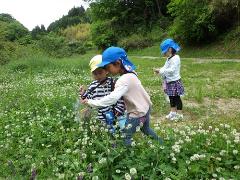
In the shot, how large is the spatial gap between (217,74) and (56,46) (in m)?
26.8

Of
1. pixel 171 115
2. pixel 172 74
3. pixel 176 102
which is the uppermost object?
pixel 172 74

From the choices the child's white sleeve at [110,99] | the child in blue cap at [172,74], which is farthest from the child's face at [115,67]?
the child in blue cap at [172,74]

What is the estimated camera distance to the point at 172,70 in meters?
8.08

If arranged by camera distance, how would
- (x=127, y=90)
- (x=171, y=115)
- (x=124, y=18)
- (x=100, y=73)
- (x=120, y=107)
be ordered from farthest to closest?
(x=124, y=18) → (x=171, y=115) → (x=100, y=73) → (x=120, y=107) → (x=127, y=90)

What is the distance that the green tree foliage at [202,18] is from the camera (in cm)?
2462

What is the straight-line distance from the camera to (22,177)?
14.6 feet

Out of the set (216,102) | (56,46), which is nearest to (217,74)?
(216,102)

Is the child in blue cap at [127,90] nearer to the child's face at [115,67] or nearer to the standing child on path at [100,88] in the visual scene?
the child's face at [115,67]

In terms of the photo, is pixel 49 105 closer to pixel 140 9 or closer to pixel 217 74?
pixel 217 74

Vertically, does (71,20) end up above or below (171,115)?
above

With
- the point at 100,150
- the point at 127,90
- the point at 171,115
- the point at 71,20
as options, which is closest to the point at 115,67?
the point at 127,90

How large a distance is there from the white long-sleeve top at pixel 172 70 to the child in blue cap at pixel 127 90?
3.09m

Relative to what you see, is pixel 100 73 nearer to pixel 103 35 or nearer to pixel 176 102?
pixel 176 102

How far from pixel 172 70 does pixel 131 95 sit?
3338 mm
